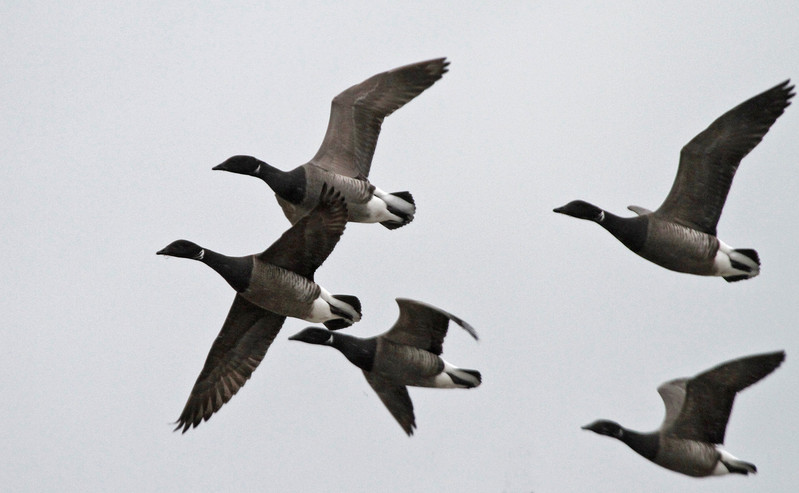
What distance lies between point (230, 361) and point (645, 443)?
19.8ft

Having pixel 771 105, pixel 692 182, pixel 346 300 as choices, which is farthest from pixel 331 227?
pixel 771 105

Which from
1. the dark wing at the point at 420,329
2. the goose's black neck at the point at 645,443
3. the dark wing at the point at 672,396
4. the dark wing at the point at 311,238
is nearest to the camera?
the dark wing at the point at 311,238

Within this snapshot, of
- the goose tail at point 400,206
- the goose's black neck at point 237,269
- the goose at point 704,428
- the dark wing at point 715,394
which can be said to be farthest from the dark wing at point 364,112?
the dark wing at point 715,394

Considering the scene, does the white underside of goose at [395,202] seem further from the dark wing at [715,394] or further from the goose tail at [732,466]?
the goose tail at [732,466]

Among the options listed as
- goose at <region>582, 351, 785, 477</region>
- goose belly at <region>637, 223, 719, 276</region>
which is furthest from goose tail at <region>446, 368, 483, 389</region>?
goose belly at <region>637, 223, 719, 276</region>

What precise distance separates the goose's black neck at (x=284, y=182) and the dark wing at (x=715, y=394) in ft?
20.2

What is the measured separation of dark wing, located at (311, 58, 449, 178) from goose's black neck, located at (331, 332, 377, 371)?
2.57 m

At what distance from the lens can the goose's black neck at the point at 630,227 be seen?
748 inches

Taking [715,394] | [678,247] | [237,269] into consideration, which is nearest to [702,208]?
[678,247]

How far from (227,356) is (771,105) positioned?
847 centimetres

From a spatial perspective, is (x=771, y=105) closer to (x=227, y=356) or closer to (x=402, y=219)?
(x=402, y=219)

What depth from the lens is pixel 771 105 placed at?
18.9 meters

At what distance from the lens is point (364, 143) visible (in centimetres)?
2103

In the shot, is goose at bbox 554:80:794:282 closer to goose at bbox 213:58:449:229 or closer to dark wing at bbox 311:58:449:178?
goose at bbox 213:58:449:229
